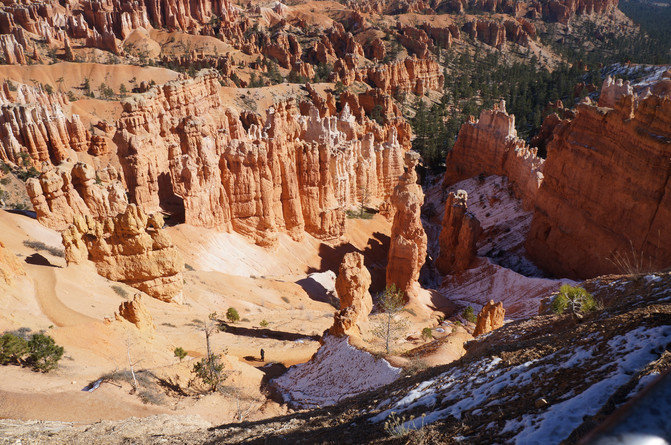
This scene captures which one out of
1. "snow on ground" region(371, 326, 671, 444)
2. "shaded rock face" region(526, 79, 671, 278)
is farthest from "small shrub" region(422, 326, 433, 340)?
"snow on ground" region(371, 326, 671, 444)

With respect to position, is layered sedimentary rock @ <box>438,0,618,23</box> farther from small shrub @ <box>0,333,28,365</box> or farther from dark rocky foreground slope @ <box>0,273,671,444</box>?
small shrub @ <box>0,333,28,365</box>

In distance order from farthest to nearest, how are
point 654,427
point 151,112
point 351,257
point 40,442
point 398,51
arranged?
point 398,51, point 151,112, point 351,257, point 40,442, point 654,427

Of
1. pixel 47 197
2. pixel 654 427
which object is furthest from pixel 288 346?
pixel 654 427

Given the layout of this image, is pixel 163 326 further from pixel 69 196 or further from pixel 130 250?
pixel 69 196

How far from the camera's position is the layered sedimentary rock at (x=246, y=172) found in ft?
116

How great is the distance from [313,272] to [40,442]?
30525 millimetres

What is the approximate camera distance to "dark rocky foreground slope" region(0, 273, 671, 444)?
5.45 meters

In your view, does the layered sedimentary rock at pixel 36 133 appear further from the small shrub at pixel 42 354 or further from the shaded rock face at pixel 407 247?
the small shrub at pixel 42 354

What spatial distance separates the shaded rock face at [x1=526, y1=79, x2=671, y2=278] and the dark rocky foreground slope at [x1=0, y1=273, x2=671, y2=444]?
14830 millimetres

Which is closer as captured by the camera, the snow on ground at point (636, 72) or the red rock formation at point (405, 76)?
the snow on ground at point (636, 72)

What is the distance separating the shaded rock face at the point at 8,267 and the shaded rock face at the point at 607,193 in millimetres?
28992

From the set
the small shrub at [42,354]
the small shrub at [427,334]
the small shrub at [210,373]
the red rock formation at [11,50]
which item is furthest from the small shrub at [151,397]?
the red rock formation at [11,50]

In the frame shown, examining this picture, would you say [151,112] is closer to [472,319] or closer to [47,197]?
[47,197]

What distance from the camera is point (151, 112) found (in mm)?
50844
